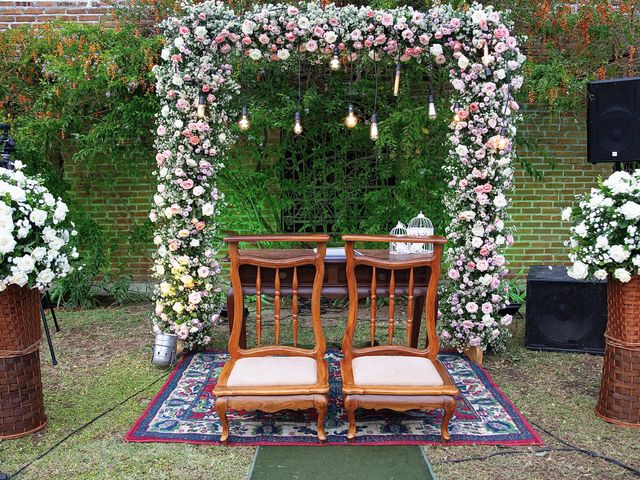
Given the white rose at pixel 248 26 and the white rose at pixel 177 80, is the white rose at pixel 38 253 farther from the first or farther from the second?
the white rose at pixel 248 26

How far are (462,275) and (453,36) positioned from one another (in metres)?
1.91

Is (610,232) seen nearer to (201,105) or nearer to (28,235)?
(201,105)

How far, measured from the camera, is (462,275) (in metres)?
4.88

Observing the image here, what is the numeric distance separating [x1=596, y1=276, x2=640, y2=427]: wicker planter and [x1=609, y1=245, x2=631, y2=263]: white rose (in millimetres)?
201

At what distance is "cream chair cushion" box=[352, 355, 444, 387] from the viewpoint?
11.3 feet

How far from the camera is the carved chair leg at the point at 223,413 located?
11.1ft

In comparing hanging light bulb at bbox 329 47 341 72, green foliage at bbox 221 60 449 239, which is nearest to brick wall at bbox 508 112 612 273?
green foliage at bbox 221 60 449 239

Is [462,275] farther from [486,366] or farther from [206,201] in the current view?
[206,201]

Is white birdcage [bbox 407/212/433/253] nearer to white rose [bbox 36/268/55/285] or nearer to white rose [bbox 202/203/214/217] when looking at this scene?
white rose [bbox 202/203/214/217]

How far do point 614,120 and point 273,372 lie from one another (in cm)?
362

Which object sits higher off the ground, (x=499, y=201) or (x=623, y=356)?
(x=499, y=201)

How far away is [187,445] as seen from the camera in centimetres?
351

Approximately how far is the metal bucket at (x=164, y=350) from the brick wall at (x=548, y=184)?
443cm

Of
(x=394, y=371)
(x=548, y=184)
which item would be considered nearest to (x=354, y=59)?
(x=394, y=371)
